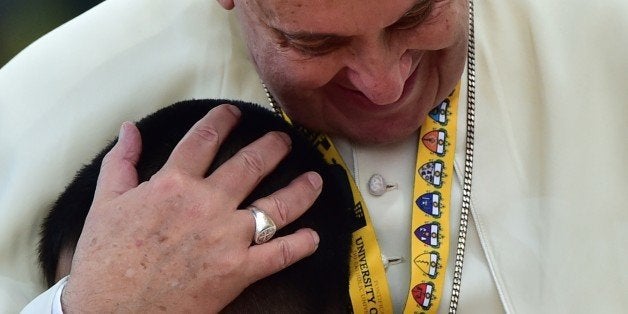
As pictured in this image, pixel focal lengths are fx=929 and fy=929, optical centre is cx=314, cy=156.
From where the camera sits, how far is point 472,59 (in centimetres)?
166

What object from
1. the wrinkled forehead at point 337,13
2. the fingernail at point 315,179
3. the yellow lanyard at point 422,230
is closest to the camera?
the wrinkled forehead at point 337,13

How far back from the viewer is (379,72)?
4.44 ft

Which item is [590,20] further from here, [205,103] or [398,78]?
[205,103]

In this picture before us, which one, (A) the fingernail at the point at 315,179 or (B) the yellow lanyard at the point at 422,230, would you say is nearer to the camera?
(A) the fingernail at the point at 315,179

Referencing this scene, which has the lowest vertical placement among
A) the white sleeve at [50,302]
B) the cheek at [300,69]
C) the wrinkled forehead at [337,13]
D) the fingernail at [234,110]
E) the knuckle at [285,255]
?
the white sleeve at [50,302]

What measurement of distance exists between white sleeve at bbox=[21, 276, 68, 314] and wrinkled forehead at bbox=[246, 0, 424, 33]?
19.8 inches

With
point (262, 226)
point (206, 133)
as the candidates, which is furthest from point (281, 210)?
point (206, 133)

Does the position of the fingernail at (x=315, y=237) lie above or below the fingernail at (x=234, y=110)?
below

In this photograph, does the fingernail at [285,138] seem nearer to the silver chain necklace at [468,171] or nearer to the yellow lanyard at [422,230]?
the yellow lanyard at [422,230]

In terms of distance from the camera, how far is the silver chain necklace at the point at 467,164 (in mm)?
1567

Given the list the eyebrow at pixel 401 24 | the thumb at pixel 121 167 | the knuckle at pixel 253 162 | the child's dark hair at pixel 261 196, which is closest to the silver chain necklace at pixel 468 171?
the child's dark hair at pixel 261 196

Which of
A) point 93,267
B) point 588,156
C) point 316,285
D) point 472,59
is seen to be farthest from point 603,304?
point 93,267

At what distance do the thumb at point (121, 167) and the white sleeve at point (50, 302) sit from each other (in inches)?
5.3

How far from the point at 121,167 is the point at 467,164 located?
60 centimetres
